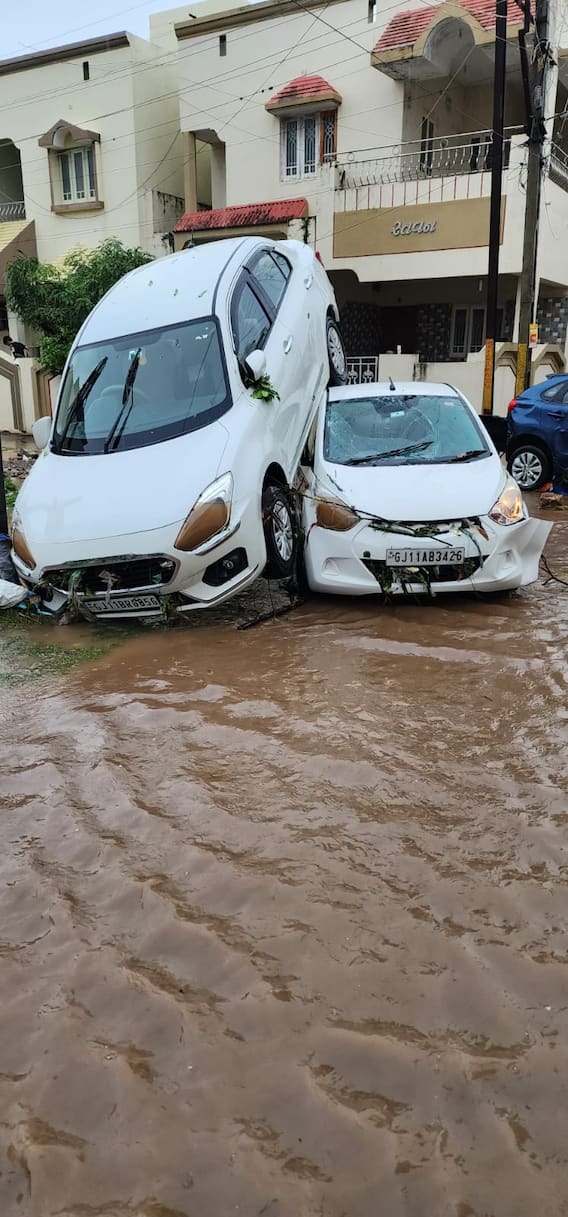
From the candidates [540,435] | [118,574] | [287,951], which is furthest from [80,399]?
[540,435]

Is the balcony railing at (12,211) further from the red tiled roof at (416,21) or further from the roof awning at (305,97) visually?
the red tiled roof at (416,21)

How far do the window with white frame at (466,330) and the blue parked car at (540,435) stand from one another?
1104cm

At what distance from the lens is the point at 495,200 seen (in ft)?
49.6

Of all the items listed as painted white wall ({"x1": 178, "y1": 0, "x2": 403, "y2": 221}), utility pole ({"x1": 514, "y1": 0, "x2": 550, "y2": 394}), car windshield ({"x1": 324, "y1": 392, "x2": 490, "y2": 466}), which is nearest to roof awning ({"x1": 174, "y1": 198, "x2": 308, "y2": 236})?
painted white wall ({"x1": 178, "y1": 0, "x2": 403, "y2": 221})

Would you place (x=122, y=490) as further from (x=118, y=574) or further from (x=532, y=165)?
(x=532, y=165)

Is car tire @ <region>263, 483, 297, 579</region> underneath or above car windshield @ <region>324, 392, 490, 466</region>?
underneath

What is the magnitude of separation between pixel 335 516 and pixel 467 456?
1.25 metres

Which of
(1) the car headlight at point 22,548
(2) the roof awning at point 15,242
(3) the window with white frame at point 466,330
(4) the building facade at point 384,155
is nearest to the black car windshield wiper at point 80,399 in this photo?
(1) the car headlight at point 22,548

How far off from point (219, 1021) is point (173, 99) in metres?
26.0

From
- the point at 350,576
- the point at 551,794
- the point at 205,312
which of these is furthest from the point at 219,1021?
the point at 205,312

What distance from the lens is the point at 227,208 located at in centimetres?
2162

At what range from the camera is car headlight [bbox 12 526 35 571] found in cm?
590

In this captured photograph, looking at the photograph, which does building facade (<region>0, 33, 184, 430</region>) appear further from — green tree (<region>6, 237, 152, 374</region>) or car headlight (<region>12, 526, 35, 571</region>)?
car headlight (<region>12, 526, 35, 571</region>)

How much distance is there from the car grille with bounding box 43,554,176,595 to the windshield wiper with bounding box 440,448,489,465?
2.33 metres
